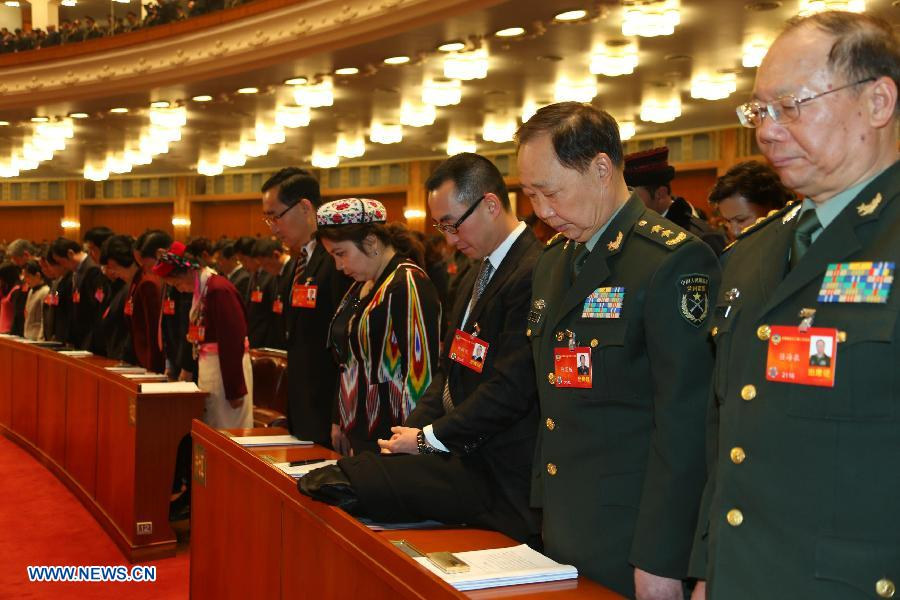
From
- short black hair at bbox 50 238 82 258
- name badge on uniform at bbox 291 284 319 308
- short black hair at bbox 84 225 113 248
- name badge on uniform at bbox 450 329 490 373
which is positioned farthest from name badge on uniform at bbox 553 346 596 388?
short black hair at bbox 50 238 82 258

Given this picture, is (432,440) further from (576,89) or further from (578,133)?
(576,89)

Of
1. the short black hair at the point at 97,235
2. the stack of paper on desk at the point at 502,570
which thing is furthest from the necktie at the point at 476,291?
the short black hair at the point at 97,235

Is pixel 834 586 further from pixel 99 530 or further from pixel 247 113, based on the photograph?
pixel 247 113

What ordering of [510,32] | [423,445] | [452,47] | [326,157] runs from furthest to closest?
[326,157]
[452,47]
[510,32]
[423,445]

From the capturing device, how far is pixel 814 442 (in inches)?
49.0

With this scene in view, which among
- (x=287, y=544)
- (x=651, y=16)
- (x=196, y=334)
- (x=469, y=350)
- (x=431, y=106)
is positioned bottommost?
(x=287, y=544)

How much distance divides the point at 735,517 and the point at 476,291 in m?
1.28

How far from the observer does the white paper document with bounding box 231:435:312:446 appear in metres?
3.15

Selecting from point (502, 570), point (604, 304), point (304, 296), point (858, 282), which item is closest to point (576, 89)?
point (304, 296)

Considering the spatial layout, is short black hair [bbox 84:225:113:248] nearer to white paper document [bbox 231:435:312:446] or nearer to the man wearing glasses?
white paper document [bbox 231:435:312:446]

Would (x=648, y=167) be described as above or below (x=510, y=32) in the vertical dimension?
below

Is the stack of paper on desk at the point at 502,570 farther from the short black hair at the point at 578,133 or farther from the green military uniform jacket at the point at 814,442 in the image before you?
the short black hair at the point at 578,133

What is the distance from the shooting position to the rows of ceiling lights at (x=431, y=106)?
696 cm

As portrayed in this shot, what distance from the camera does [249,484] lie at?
9.21ft
